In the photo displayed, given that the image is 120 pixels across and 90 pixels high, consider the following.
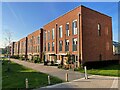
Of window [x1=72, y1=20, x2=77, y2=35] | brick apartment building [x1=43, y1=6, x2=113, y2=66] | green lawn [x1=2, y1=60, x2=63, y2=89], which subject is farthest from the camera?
window [x1=72, y1=20, x2=77, y2=35]

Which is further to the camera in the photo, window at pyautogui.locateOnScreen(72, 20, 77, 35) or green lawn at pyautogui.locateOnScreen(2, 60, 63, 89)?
window at pyautogui.locateOnScreen(72, 20, 77, 35)

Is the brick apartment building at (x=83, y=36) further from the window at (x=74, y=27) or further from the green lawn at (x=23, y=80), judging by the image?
the green lawn at (x=23, y=80)

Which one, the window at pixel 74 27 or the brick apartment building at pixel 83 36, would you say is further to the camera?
the window at pixel 74 27

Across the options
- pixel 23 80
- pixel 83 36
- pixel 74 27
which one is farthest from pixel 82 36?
pixel 23 80

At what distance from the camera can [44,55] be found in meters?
40.0

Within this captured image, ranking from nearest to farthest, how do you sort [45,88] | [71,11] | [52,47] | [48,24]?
[45,88]
[71,11]
[52,47]
[48,24]

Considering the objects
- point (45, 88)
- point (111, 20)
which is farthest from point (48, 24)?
point (45, 88)

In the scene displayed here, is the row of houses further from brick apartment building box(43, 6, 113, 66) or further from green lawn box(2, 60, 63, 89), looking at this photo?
green lawn box(2, 60, 63, 89)

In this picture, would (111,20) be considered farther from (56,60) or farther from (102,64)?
(56,60)

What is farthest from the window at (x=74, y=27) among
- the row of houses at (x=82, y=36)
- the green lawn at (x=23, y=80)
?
the green lawn at (x=23, y=80)

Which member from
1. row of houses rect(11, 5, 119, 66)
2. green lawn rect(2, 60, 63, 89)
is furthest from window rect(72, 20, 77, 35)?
green lawn rect(2, 60, 63, 89)

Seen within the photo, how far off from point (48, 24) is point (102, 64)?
18159 millimetres

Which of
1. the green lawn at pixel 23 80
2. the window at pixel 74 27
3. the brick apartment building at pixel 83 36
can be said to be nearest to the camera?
the green lawn at pixel 23 80

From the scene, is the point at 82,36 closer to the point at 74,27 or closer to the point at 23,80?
the point at 74,27
